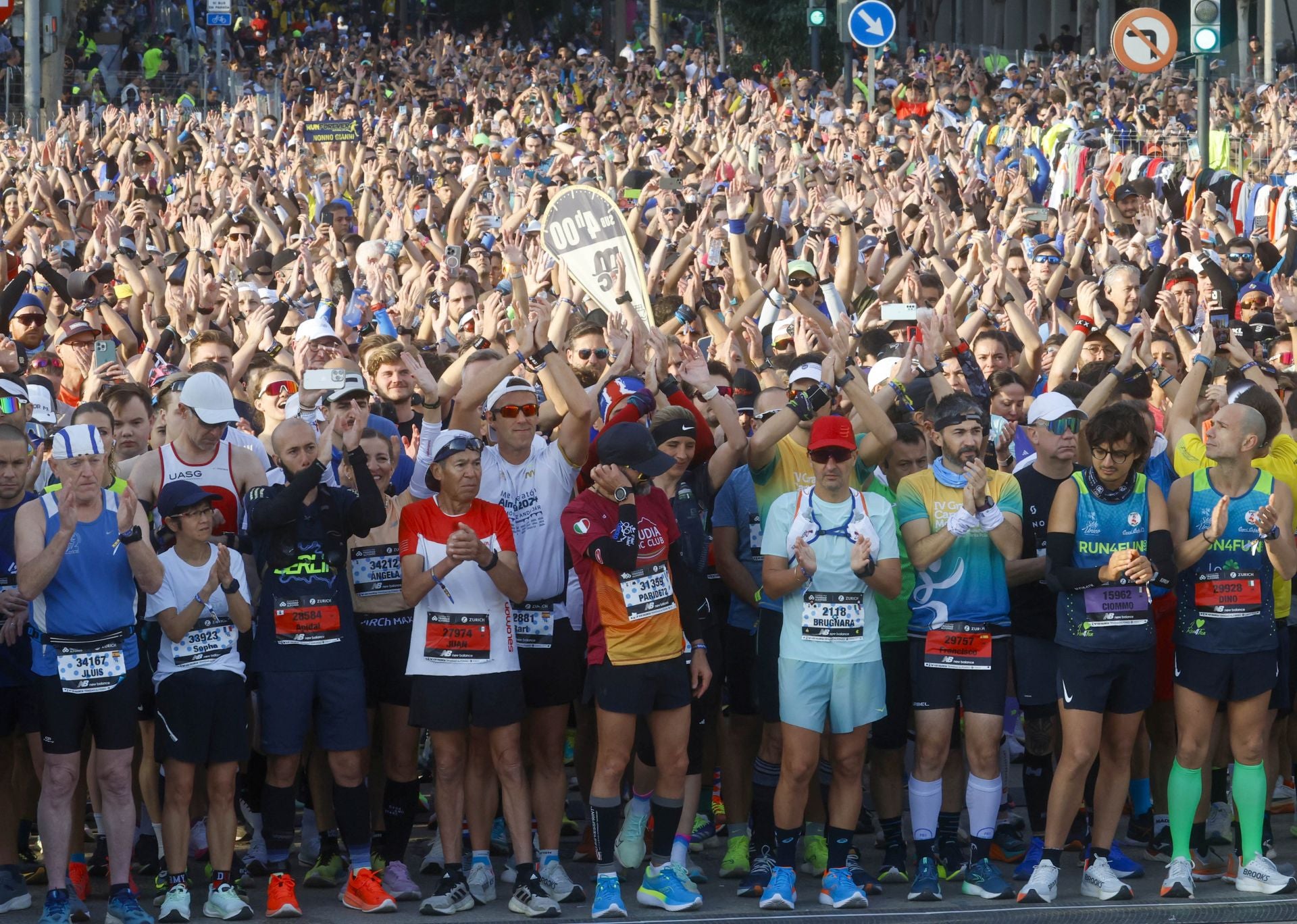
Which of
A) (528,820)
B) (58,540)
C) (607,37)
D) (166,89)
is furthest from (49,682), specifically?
(607,37)

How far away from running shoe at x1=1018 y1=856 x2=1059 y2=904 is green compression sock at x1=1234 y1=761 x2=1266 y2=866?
0.73 meters

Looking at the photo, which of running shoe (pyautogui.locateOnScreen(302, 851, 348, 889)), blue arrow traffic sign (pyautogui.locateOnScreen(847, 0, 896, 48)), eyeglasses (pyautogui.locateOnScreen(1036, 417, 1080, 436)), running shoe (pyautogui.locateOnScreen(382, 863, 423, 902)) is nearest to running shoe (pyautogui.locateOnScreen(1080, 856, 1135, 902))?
eyeglasses (pyautogui.locateOnScreen(1036, 417, 1080, 436))

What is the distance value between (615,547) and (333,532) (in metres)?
1.06

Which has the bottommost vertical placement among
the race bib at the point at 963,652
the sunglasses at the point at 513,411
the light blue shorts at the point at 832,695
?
the light blue shorts at the point at 832,695

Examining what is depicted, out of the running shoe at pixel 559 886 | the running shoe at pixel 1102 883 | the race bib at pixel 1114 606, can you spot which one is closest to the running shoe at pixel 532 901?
the running shoe at pixel 559 886

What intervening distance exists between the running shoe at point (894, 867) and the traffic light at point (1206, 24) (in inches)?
403

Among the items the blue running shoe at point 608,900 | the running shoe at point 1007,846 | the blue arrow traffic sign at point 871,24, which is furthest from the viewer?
the blue arrow traffic sign at point 871,24

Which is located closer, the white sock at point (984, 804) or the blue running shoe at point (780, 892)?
the blue running shoe at point (780, 892)

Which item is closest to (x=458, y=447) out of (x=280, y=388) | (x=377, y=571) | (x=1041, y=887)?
(x=377, y=571)

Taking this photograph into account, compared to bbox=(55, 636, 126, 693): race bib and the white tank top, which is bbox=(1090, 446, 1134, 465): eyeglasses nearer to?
the white tank top

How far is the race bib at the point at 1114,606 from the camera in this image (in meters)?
6.72

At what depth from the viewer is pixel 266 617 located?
6754mm

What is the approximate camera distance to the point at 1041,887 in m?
6.68

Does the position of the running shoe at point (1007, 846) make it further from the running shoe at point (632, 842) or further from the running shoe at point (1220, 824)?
the running shoe at point (632, 842)
